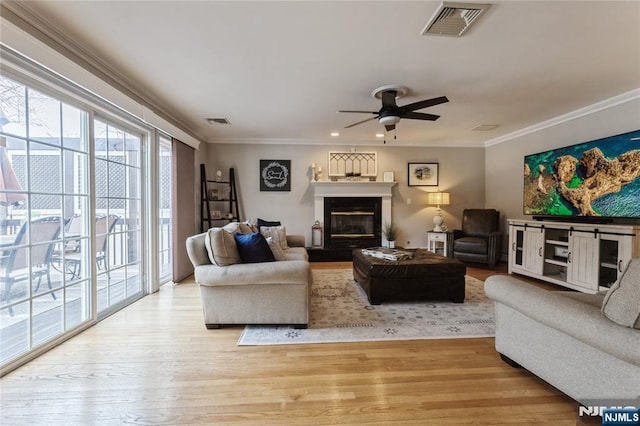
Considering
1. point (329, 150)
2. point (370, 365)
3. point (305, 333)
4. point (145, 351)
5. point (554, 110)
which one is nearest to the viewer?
point (370, 365)

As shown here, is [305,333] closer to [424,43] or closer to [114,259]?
[114,259]

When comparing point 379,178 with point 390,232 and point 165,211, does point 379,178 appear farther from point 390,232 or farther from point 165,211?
point 165,211

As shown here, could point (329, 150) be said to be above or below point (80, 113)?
above

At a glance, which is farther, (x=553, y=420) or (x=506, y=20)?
(x=506, y=20)

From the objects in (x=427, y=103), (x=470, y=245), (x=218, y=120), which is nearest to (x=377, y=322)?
(x=427, y=103)

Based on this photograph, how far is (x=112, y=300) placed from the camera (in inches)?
120

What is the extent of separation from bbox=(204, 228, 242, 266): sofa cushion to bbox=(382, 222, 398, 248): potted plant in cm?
361

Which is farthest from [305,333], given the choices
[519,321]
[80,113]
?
[80,113]

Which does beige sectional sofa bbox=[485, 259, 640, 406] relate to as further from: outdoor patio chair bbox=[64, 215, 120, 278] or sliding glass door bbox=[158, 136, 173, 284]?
sliding glass door bbox=[158, 136, 173, 284]

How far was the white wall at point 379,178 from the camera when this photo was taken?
18.5 ft

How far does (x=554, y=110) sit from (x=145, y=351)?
5578mm

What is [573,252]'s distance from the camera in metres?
3.49

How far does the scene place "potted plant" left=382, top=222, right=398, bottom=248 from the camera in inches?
222

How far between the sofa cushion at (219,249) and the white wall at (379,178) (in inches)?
124
